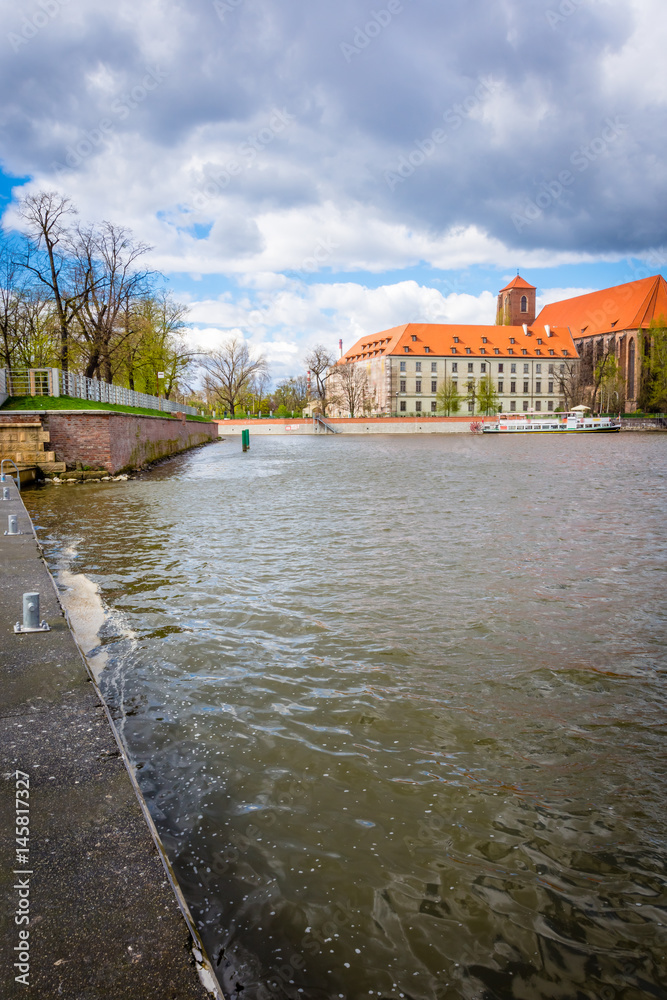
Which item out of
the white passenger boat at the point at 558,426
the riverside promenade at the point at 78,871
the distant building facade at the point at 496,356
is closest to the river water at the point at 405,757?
the riverside promenade at the point at 78,871

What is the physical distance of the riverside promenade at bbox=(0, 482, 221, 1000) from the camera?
1897 mm

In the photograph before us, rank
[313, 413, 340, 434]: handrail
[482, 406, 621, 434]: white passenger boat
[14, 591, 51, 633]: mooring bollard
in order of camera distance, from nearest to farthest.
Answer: [14, 591, 51, 633]: mooring bollard, [482, 406, 621, 434]: white passenger boat, [313, 413, 340, 434]: handrail

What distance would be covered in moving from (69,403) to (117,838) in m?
24.2

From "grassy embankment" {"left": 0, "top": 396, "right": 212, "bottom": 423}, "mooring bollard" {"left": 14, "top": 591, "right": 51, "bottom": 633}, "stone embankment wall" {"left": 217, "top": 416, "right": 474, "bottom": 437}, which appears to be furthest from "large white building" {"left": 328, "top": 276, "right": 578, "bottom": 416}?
"mooring bollard" {"left": 14, "top": 591, "right": 51, "bottom": 633}

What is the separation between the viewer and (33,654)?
15.1ft

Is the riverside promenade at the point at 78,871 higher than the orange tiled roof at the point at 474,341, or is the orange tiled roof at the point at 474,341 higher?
the orange tiled roof at the point at 474,341

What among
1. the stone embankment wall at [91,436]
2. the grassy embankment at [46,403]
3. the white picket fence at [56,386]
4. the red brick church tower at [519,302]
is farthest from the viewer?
the red brick church tower at [519,302]

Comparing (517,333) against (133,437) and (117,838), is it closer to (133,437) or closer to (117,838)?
(133,437)

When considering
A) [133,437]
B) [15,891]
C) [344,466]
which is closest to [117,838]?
[15,891]

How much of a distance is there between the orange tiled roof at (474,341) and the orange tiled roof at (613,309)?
13.6 ft

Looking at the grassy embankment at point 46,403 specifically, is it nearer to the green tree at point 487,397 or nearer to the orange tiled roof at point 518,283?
the green tree at point 487,397

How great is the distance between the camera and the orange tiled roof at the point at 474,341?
372ft

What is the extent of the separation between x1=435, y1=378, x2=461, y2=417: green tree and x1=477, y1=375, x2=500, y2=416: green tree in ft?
12.2

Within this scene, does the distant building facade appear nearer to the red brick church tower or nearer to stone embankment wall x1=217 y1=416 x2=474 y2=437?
the red brick church tower
